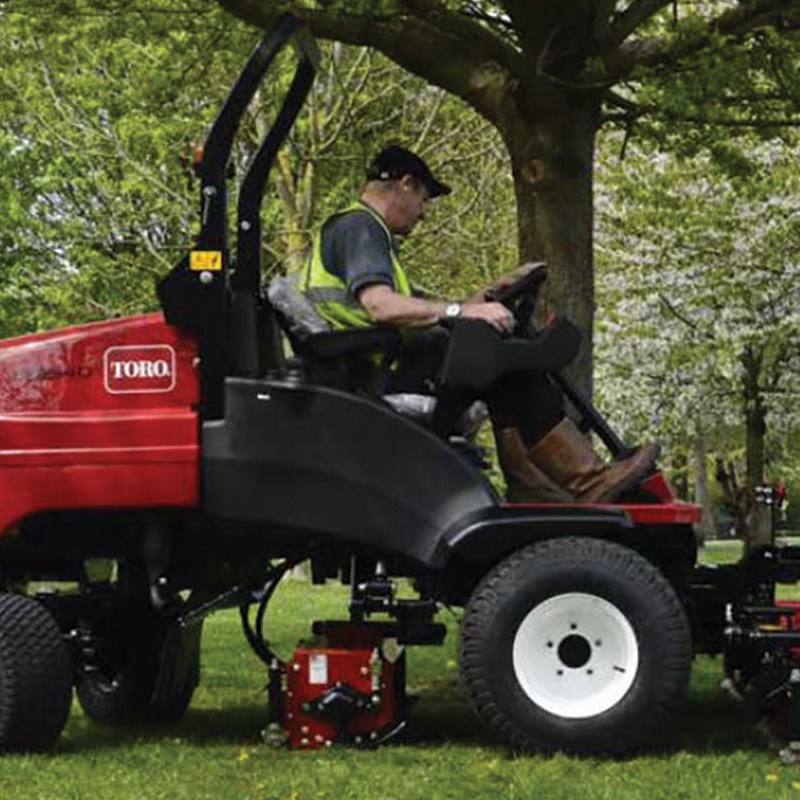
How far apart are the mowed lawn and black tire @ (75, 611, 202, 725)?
0.39 ft

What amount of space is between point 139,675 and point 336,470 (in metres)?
1.77

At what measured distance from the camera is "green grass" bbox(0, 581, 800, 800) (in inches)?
207

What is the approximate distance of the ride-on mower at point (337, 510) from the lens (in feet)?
18.9

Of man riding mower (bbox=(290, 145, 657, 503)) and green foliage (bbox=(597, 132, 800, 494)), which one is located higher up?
green foliage (bbox=(597, 132, 800, 494))

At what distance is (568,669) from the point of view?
19.1ft

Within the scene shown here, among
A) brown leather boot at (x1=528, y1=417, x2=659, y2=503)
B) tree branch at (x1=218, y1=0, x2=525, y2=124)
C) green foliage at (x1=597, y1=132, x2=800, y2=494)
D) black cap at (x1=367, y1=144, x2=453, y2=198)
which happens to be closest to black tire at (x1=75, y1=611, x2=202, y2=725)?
brown leather boot at (x1=528, y1=417, x2=659, y2=503)

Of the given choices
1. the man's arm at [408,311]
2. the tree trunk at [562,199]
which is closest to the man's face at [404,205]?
the man's arm at [408,311]

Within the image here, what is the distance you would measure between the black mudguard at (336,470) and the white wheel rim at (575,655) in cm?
46

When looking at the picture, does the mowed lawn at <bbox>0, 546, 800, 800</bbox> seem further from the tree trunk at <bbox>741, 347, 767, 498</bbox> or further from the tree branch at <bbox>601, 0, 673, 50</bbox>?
the tree trunk at <bbox>741, 347, 767, 498</bbox>

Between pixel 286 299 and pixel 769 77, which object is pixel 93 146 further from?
pixel 286 299

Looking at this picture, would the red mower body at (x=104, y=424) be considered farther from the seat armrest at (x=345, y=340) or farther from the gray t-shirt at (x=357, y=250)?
the gray t-shirt at (x=357, y=250)

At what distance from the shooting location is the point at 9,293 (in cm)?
2483

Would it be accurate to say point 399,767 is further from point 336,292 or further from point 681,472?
point 681,472

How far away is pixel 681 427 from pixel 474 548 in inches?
1067
